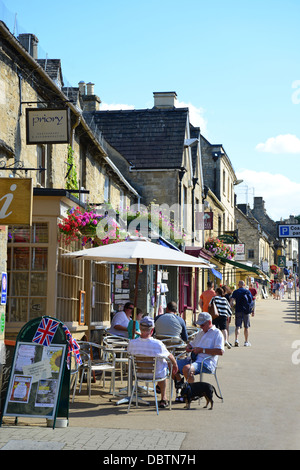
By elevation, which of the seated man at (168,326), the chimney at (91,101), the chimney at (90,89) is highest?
the chimney at (90,89)

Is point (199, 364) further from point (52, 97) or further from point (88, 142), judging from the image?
point (88, 142)

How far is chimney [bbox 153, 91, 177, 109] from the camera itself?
94.9 feet

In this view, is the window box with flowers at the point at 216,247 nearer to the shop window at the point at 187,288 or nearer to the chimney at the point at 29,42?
the shop window at the point at 187,288

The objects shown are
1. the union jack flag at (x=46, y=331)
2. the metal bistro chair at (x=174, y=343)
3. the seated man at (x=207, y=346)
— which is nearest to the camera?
the union jack flag at (x=46, y=331)

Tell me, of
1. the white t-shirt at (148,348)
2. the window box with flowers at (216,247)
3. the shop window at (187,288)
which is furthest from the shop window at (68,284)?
the window box with flowers at (216,247)

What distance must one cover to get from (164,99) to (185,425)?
2284 centimetres

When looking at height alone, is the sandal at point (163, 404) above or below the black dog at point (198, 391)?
below

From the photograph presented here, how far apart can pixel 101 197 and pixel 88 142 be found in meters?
2.38

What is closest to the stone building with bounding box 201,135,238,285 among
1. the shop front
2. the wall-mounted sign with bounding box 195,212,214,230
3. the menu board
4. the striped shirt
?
the wall-mounted sign with bounding box 195,212,214,230

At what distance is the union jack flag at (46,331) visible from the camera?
26.0 feet

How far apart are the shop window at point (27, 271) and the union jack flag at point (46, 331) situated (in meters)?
3.30

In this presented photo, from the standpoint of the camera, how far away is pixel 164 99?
29.1 metres

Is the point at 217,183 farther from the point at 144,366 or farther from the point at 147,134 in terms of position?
the point at 144,366

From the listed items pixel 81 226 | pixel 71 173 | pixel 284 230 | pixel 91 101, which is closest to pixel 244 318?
pixel 284 230
